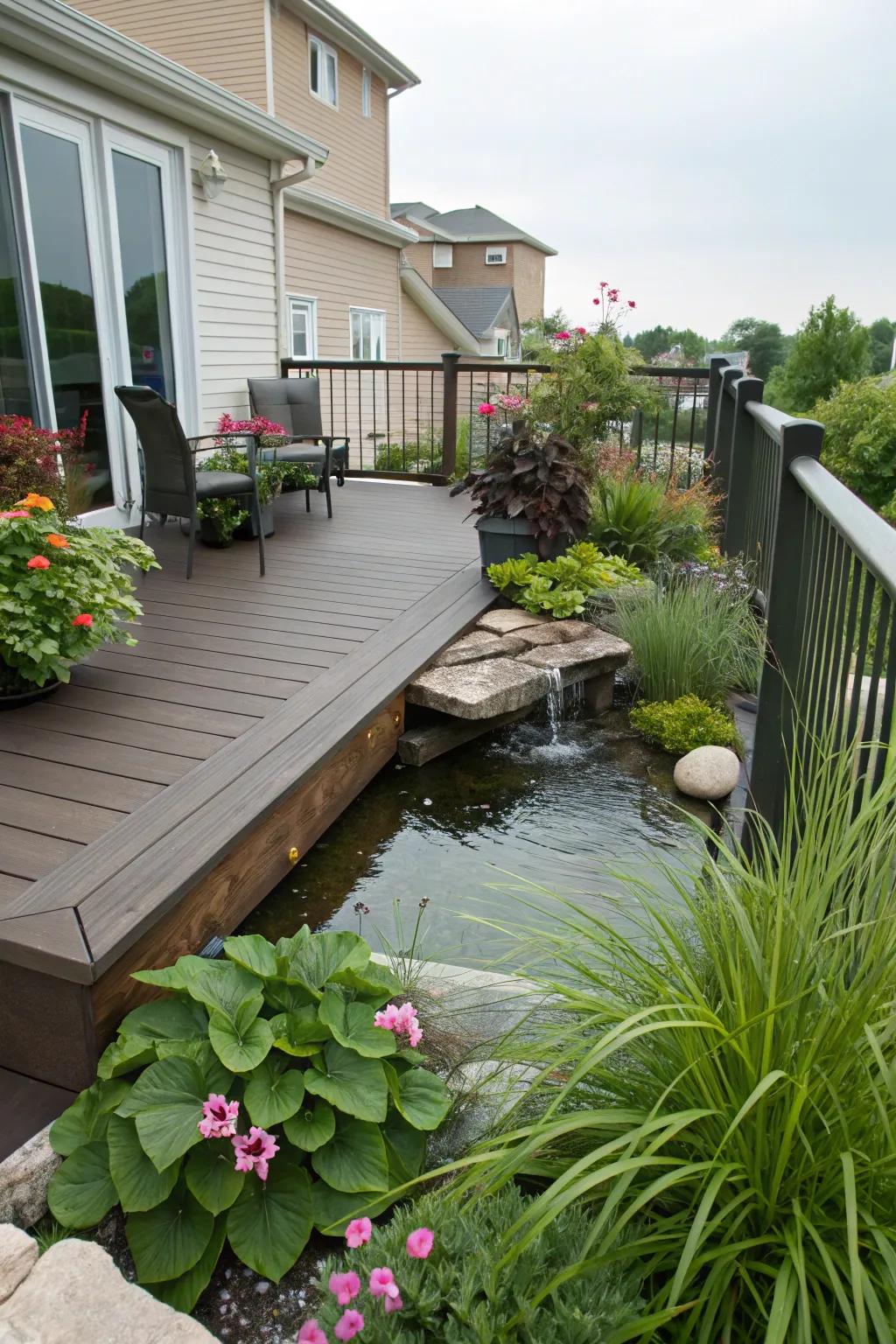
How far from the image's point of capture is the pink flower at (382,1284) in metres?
0.98

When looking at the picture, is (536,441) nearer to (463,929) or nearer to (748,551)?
(748,551)

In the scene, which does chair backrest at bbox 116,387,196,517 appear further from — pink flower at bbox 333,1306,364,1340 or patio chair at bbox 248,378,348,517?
pink flower at bbox 333,1306,364,1340

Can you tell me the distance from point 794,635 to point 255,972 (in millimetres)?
1476

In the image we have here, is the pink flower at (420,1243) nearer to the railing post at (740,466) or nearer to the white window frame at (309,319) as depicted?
the railing post at (740,466)

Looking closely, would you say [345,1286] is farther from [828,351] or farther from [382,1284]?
[828,351]

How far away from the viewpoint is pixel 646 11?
39.2 ft

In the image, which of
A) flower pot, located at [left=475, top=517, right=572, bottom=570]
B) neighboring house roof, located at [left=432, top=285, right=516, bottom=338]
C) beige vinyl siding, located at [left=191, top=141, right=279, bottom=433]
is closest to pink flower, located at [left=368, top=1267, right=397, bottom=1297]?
flower pot, located at [left=475, top=517, right=572, bottom=570]

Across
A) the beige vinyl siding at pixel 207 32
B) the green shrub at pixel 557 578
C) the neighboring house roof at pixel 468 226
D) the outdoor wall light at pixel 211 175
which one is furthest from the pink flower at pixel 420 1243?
the neighboring house roof at pixel 468 226

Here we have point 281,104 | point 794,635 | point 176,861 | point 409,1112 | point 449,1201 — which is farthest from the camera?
point 281,104

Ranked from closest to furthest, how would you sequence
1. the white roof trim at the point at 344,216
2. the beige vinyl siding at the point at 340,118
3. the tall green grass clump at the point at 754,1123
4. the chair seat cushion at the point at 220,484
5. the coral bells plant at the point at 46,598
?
the tall green grass clump at the point at 754,1123 < the coral bells plant at the point at 46,598 < the chair seat cushion at the point at 220,484 < the white roof trim at the point at 344,216 < the beige vinyl siding at the point at 340,118

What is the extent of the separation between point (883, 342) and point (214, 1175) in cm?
4147

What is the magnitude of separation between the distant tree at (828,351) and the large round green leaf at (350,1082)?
707 inches

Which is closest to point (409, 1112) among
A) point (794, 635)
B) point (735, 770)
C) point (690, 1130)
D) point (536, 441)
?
point (690, 1130)

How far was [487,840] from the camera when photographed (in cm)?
301
